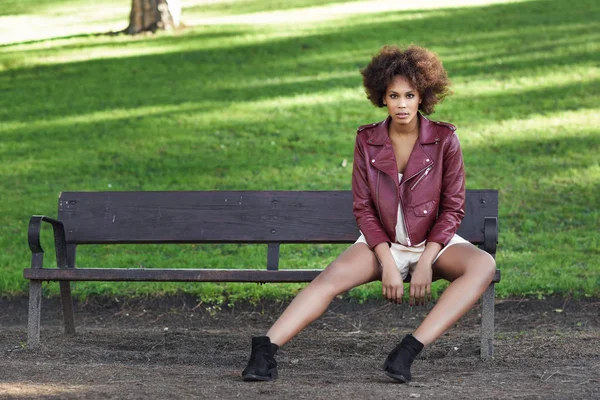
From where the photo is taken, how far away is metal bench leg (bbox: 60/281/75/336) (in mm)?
6168

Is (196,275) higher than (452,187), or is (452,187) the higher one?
(452,187)

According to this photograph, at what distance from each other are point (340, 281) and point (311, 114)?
7.55 m

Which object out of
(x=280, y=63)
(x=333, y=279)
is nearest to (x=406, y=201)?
(x=333, y=279)

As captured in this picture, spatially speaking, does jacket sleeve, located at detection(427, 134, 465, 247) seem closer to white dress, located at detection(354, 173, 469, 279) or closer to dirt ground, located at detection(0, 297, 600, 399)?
white dress, located at detection(354, 173, 469, 279)

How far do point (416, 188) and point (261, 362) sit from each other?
1322mm

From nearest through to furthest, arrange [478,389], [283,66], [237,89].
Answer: [478,389] < [237,89] < [283,66]

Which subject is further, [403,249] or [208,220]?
[208,220]

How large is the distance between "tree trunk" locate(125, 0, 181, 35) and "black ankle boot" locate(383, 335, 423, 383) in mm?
13580

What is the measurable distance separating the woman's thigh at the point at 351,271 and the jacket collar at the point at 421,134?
610 millimetres

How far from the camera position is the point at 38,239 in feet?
19.2

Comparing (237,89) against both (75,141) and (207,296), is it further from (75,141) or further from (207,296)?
(207,296)

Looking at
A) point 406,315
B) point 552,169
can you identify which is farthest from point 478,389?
point 552,169

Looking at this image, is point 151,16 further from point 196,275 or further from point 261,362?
point 261,362

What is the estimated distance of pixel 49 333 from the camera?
645 centimetres
